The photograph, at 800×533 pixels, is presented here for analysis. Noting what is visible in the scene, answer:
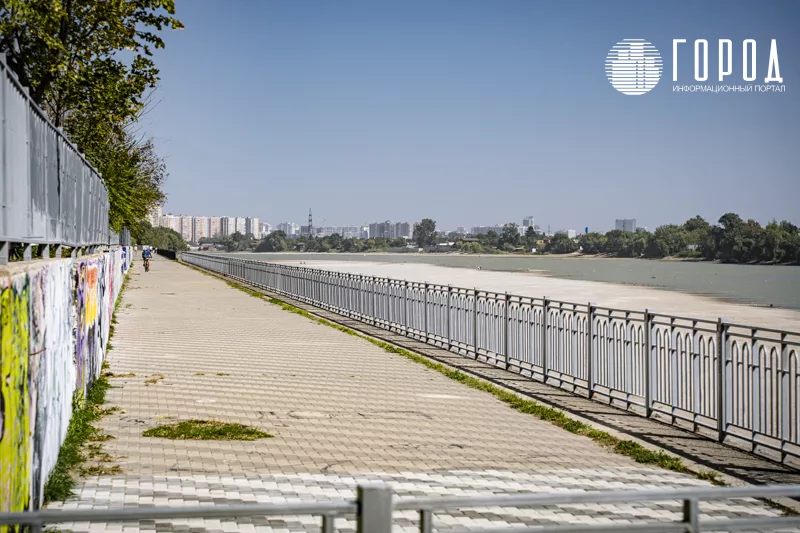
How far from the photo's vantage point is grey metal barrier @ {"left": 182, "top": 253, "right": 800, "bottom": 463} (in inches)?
344

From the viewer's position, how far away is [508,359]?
1491 centimetres

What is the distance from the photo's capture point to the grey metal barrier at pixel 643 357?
8.73 metres

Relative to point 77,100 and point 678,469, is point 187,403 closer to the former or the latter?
point 678,469

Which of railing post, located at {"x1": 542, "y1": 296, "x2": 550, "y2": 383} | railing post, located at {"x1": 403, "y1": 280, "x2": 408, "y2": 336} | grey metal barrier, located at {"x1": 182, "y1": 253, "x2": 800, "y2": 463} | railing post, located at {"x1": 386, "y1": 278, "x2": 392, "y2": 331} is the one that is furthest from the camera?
railing post, located at {"x1": 386, "y1": 278, "x2": 392, "y2": 331}

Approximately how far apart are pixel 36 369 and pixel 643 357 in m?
6.90

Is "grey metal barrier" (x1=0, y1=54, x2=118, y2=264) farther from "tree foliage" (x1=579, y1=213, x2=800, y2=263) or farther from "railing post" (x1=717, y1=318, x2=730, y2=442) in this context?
"tree foliage" (x1=579, y1=213, x2=800, y2=263)

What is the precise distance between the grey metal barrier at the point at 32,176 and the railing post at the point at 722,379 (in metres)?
6.32

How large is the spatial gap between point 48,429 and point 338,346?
11547 millimetres

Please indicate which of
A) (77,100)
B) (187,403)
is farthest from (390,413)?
(77,100)

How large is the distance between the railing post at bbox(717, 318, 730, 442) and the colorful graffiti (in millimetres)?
6202

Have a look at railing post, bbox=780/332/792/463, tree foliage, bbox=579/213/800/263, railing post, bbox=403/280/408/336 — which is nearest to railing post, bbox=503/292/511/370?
railing post, bbox=403/280/408/336

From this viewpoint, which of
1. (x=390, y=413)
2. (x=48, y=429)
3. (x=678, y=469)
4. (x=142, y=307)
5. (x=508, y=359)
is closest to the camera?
(x=48, y=429)

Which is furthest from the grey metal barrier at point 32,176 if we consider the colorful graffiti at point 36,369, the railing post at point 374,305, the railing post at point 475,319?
the railing post at point 374,305

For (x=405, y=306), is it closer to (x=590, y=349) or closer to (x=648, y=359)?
(x=590, y=349)
